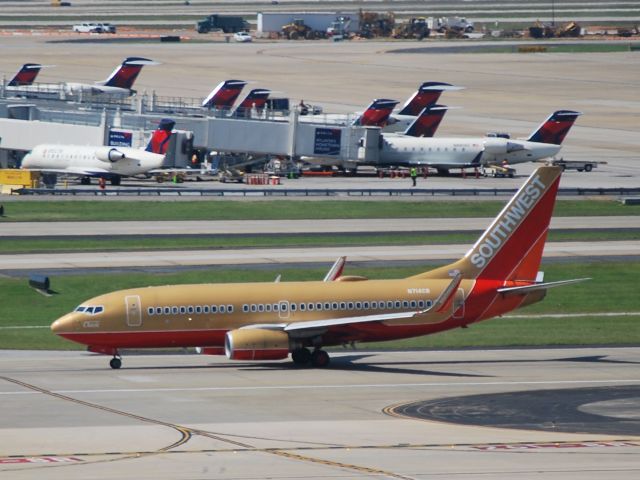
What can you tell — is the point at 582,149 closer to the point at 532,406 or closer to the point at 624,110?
the point at 624,110

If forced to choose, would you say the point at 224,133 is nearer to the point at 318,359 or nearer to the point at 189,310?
the point at 318,359

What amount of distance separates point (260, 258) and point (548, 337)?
22.7 metres

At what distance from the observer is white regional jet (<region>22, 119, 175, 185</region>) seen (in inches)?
4680

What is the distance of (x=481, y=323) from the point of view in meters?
66.2

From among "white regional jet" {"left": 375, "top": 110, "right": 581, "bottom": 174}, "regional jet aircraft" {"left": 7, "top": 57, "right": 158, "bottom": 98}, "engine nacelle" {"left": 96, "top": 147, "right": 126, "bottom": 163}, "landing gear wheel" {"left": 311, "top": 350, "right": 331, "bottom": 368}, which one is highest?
"regional jet aircraft" {"left": 7, "top": 57, "right": 158, "bottom": 98}

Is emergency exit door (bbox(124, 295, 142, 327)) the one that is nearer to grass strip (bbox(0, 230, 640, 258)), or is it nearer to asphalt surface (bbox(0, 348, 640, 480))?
asphalt surface (bbox(0, 348, 640, 480))

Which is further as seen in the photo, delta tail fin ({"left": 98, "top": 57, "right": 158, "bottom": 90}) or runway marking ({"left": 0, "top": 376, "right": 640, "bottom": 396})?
delta tail fin ({"left": 98, "top": 57, "right": 158, "bottom": 90})

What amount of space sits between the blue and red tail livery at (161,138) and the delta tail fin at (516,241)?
215 feet

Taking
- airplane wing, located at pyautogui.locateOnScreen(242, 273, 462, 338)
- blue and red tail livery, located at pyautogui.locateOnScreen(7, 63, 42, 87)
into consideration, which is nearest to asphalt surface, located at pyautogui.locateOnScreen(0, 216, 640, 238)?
airplane wing, located at pyautogui.locateOnScreen(242, 273, 462, 338)

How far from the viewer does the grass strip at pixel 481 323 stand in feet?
203

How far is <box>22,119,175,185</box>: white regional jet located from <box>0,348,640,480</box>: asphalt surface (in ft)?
201

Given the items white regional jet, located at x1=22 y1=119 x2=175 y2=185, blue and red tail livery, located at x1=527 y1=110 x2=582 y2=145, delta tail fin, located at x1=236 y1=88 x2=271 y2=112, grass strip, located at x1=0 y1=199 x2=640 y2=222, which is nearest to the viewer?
grass strip, located at x1=0 y1=199 x2=640 y2=222

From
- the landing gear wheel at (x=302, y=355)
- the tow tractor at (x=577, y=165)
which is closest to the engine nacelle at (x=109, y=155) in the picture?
the tow tractor at (x=577, y=165)

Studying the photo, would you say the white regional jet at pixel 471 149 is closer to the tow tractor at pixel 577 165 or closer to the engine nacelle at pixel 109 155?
the tow tractor at pixel 577 165
